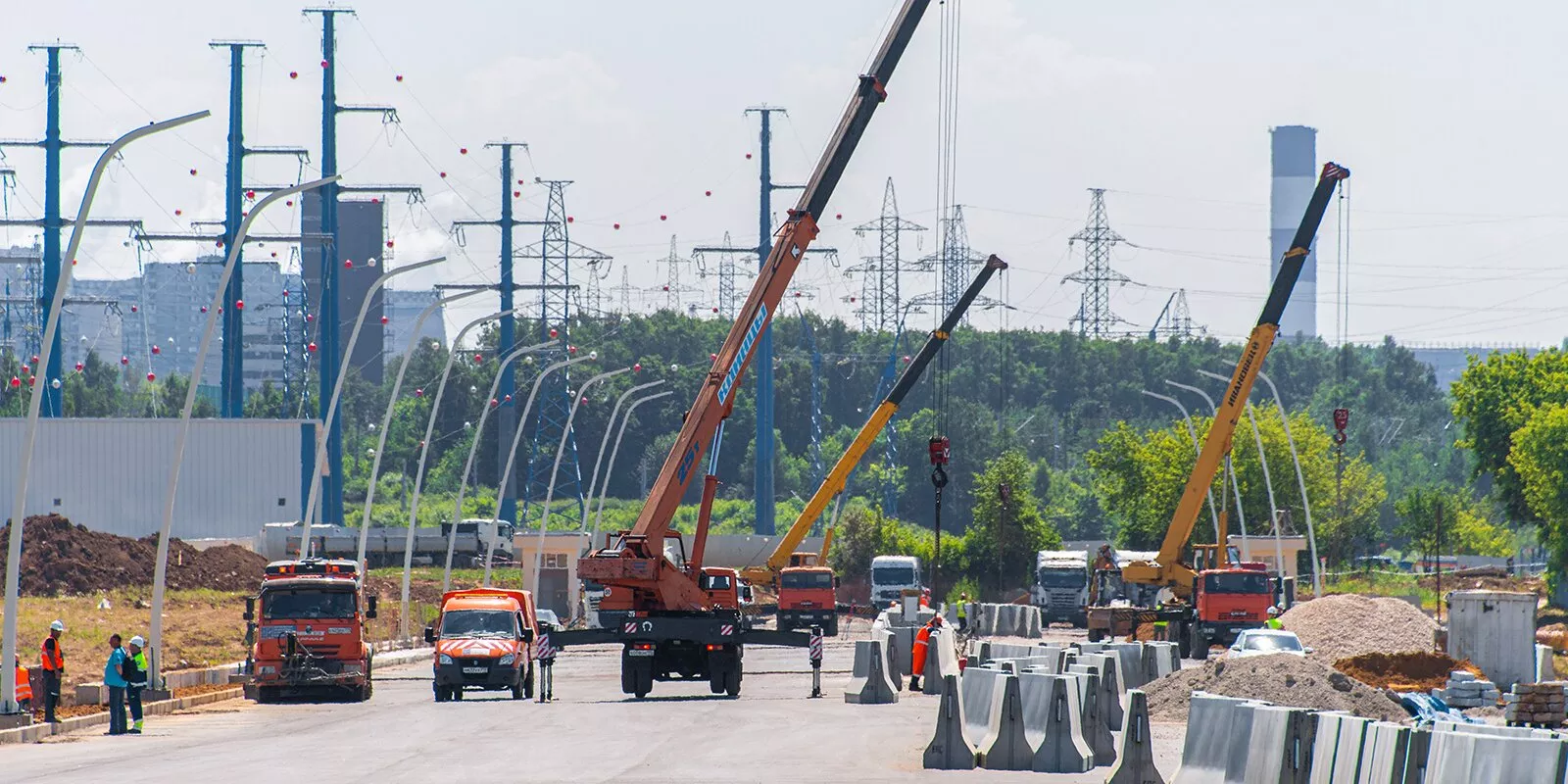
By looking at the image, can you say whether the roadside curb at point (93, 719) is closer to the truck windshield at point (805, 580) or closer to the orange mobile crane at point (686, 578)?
the orange mobile crane at point (686, 578)

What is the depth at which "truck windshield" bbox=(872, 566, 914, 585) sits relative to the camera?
7900cm

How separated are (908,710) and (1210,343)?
153796 millimetres

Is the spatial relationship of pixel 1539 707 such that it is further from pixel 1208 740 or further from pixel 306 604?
pixel 306 604

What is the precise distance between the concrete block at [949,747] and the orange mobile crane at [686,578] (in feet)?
46.5

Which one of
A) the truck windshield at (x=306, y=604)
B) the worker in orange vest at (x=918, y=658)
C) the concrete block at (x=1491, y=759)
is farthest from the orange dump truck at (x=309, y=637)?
the concrete block at (x=1491, y=759)

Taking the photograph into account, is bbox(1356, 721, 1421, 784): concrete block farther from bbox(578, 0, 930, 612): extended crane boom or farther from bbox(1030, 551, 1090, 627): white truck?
bbox(1030, 551, 1090, 627): white truck

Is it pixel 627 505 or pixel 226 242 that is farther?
pixel 627 505

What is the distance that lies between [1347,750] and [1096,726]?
24.0 ft

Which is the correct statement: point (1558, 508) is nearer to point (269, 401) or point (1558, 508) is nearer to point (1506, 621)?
point (1506, 621)

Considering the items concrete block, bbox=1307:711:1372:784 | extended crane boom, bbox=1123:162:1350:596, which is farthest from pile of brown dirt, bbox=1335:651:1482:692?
concrete block, bbox=1307:711:1372:784

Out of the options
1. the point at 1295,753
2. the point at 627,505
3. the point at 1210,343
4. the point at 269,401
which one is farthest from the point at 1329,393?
the point at 1295,753

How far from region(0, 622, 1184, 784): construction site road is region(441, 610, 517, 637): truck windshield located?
4.24ft

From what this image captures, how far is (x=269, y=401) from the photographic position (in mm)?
169250

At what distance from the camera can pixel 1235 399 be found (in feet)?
181
